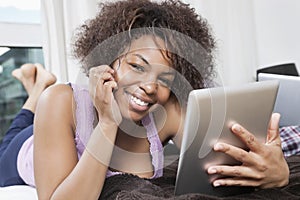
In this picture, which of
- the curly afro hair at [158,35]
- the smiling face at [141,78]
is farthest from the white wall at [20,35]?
the smiling face at [141,78]

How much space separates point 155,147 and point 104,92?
1.12 ft

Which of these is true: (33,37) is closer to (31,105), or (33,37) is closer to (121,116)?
(31,105)

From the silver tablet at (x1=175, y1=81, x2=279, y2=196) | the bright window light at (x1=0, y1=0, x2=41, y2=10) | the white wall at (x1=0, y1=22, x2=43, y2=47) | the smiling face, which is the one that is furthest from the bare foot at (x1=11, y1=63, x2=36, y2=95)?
the silver tablet at (x1=175, y1=81, x2=279, y2=196)

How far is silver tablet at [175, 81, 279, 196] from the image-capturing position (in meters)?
0.73

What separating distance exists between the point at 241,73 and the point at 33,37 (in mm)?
1096

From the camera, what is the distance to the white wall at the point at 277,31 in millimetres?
2475

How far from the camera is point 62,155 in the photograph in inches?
34.8

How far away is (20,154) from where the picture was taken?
1494 millimetres

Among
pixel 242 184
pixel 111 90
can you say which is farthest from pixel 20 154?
pixel 242 184

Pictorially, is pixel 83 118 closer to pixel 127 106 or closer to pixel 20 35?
pixel 127 106

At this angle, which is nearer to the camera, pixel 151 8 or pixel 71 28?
pixel 151 8

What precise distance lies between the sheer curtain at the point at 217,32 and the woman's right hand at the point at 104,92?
3.21ft

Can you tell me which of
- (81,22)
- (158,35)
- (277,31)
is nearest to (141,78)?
(158,35)

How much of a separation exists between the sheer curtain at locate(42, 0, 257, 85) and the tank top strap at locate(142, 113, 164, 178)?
771 mm
